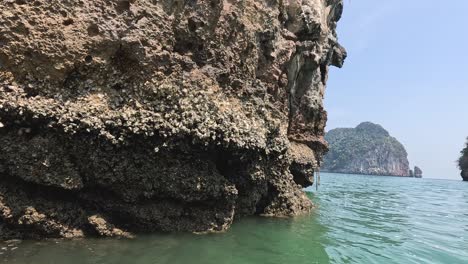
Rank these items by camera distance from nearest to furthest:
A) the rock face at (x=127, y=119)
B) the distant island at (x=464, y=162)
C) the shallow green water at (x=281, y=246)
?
the shallow green water at (x=281, y=246) < the rock face at (x=127, y=119) < the distant island at (x=464, y=162)

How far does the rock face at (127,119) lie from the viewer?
7.97 metres

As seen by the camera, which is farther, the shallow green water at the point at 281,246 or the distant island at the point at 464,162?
the distant island at the point at 464,162

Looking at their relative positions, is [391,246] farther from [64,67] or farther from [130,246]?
[64,67]

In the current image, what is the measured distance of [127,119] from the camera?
8.55 metres

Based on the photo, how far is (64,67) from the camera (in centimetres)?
831

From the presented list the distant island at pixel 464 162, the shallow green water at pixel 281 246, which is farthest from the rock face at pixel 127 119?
the distant island at pixel 464 162

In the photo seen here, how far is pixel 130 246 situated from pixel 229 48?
6280mm

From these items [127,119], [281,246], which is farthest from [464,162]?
[127,119]

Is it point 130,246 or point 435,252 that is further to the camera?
point 435,252

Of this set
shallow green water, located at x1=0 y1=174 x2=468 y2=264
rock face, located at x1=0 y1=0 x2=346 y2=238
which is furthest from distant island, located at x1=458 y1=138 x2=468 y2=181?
rock face, located at x1=0 y1=0 x2=346 y2=238

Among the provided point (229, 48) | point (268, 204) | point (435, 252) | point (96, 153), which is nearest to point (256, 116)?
point (229, 48)

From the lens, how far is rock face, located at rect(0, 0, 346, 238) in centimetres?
797

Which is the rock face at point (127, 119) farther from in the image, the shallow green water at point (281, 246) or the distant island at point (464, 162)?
the distant island at point (464, 162)

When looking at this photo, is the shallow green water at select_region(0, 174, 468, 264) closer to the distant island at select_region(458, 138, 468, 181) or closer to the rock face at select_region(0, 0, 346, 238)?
the rock face at select_region(0, 0, 346, 238)
